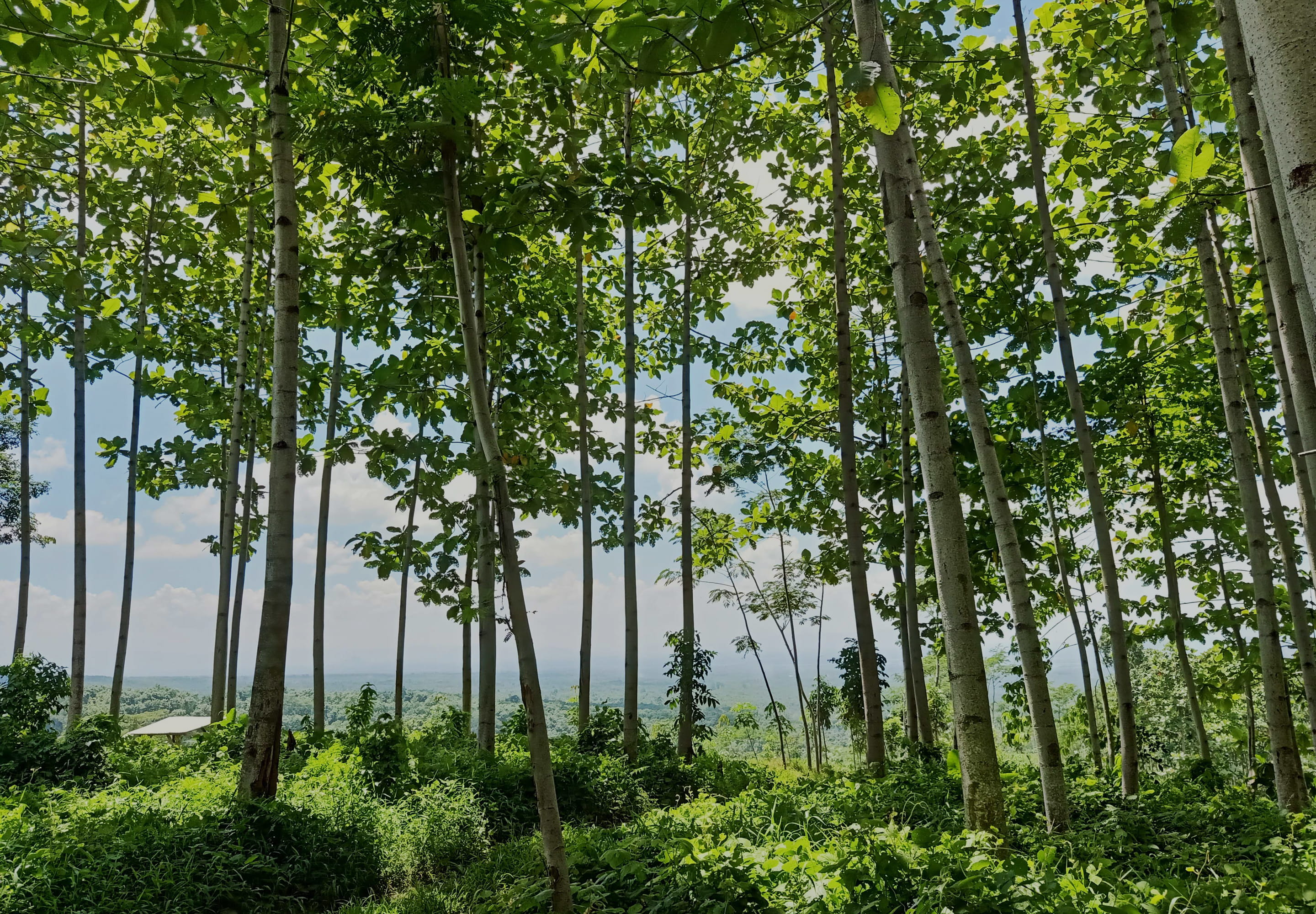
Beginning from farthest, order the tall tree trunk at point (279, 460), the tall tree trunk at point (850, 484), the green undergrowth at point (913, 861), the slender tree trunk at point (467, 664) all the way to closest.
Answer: the slender tree trunk at point (467, 664) → the tall tree trunk at point (850, 484) → the tall tree trunk at point (279, 460) → the green undergrowth at point (913, 861)

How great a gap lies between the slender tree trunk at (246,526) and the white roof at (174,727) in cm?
53

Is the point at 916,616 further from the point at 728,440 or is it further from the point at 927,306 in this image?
the point at 927,306

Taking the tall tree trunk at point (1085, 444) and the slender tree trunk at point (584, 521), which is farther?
the slender tree trunk at point (584, 521)

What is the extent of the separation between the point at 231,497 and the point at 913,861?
356 inches

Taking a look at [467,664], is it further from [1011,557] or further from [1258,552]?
[1258,552]

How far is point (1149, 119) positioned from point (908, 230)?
3760mm

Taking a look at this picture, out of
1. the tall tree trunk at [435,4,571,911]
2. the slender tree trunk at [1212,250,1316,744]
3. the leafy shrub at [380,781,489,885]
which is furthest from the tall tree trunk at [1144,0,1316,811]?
the leafy shrub at [380,781,489,885]

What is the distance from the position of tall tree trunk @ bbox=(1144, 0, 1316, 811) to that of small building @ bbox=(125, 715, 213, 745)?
1145 centimetres

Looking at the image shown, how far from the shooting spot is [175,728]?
10844 millimetres

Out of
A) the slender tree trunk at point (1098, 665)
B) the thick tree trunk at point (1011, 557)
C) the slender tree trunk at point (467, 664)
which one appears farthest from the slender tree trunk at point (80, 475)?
the slender tree trunk at point (1098, 665)

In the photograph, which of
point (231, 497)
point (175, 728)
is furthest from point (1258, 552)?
point (175, 728)

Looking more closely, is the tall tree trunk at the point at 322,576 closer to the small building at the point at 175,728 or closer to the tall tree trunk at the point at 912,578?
the small building at the point at 175,728

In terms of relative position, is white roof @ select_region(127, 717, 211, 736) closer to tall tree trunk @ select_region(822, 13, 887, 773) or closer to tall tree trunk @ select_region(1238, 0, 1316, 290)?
tall tree trunk @ select_region(822, 13, 887, 773)

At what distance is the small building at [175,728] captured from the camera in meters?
10.4
